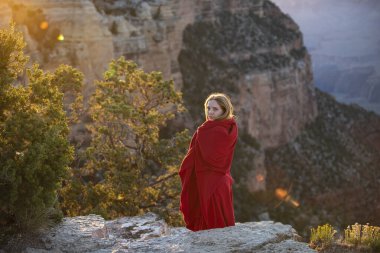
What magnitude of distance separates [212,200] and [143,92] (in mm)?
8483

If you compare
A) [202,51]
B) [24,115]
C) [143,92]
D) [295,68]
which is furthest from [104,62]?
[295,68]

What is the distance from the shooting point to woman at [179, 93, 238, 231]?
7.50 m

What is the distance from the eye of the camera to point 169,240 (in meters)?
7.83

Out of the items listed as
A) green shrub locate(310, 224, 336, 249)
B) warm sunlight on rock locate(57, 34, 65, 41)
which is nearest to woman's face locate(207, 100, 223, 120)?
green shrub locate(310, 224, 336, 249)

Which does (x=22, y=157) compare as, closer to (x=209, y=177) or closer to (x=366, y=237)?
(x=209, y=177)

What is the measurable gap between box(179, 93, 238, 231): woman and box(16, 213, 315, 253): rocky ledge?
0.26m

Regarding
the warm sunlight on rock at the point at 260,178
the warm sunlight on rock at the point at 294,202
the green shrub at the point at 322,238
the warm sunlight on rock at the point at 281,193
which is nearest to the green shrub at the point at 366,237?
the green shrub at the point at 322,238

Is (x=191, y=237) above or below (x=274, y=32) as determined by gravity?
below

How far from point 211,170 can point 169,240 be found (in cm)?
135

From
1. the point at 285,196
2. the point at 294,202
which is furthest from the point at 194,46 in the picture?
the point at 294,202

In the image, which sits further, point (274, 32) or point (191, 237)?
point (274, 32)

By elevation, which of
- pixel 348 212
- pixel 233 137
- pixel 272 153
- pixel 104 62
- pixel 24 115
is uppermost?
pixel 104 62

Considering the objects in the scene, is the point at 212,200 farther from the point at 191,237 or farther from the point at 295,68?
the point at 295,68

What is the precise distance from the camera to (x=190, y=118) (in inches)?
1596
